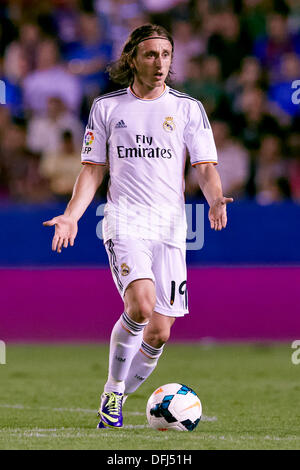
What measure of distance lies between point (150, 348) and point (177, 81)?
6.48 metres

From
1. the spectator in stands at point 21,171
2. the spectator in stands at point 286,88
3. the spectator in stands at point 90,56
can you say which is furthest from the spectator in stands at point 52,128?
the spectator in stands at point 286,88

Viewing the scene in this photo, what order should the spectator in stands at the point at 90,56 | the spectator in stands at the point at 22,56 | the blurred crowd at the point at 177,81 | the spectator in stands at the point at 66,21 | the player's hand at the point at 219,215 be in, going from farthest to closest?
the spectator in stands at the point at 66,21 < the spectator in stands at the point at 22,56 < the spectator in stands at the point at 90,56 < the blurred crowd at the point at 177,81 < the player's hand at the point at 219,215

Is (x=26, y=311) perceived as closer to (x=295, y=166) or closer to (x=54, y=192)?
(x=54, y=192)

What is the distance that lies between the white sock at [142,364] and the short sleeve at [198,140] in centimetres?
123

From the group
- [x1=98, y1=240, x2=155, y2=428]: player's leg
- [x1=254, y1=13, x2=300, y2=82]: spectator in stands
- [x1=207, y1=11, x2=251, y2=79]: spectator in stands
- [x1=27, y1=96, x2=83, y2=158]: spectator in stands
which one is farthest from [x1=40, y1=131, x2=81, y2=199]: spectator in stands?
[x1=98, y1=240, x2=155, y2=428]: player's leg

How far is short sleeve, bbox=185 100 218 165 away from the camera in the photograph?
20.3ft

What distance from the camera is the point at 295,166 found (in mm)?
11289

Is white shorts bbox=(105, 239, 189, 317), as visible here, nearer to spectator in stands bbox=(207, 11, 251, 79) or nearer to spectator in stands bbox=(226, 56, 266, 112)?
spectator in stands bbox=(226, 56, 266, 112)

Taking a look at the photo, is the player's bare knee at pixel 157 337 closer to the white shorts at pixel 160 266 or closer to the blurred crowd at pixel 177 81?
the white shorts at pixel 160 266

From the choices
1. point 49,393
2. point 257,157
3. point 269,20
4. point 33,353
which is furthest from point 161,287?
point 269,20

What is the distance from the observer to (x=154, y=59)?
19.9 feet

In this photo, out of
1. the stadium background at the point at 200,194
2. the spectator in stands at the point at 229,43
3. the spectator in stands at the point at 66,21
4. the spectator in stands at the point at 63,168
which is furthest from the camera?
the spectator in stands at the point at 66,21

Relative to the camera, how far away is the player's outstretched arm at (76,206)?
18.8ft

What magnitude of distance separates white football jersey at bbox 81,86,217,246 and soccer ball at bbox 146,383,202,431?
96 centimetres
